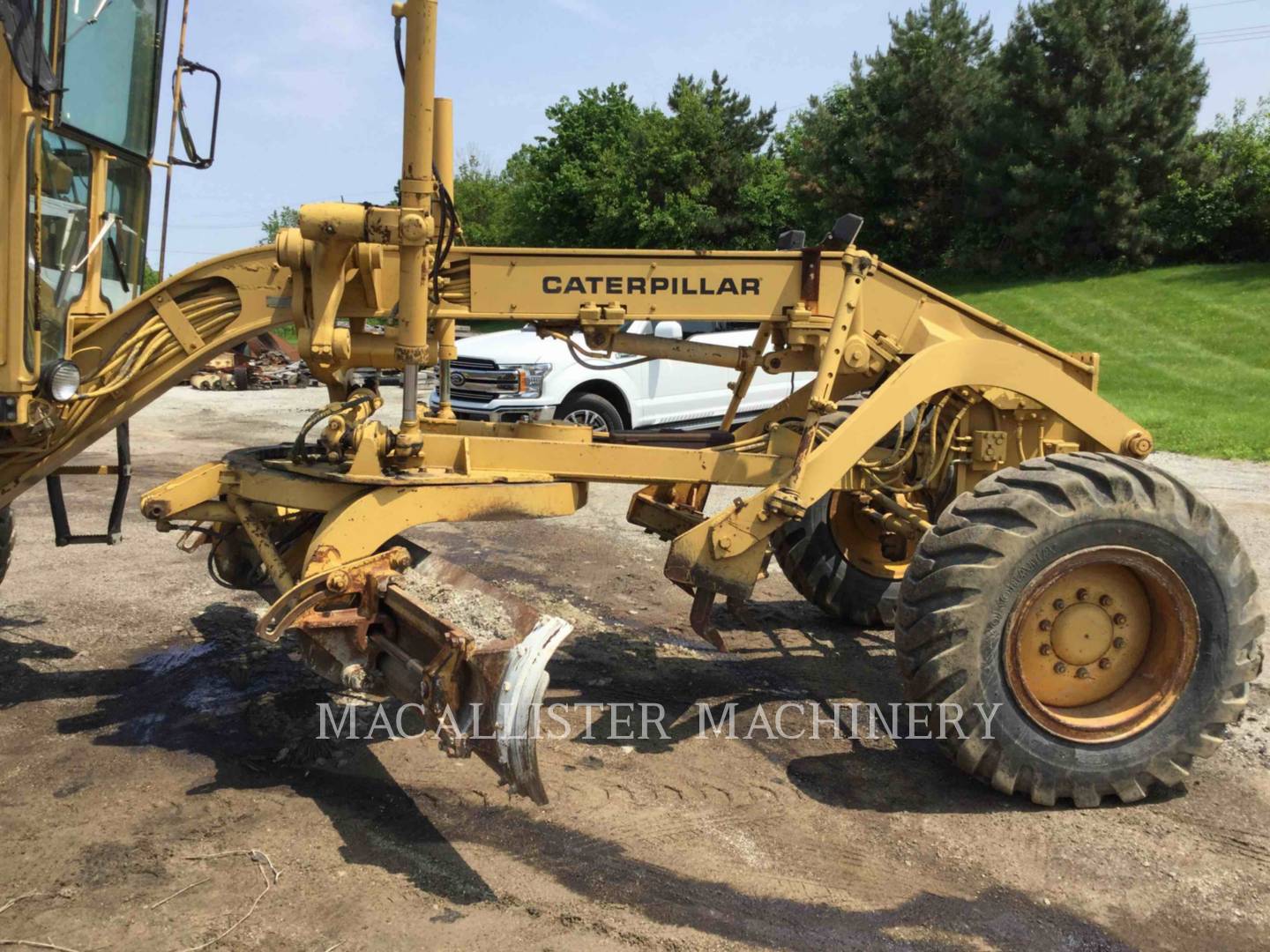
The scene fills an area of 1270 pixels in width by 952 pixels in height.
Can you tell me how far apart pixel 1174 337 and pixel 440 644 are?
22.7 metres

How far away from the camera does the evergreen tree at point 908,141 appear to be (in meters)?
33.1

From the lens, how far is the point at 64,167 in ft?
15.5

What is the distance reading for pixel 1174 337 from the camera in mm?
22672

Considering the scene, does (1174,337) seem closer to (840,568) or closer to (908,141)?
(908,141)

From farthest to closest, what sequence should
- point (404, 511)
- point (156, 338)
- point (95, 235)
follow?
point (95, 235)
point (156, 338)
point (404, 511)

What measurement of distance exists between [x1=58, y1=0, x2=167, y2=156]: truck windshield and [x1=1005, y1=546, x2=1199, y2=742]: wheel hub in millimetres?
4548

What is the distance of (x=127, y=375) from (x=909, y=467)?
372 centimetres

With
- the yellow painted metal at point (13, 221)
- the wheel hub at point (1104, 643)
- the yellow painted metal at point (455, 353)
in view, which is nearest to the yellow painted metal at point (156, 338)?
the yellow painted metal at point (455, 353)

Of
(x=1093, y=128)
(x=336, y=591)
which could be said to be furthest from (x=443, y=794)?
(x=1093, y=128)

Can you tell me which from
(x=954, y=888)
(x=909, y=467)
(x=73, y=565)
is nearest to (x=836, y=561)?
(x=909, y=467)

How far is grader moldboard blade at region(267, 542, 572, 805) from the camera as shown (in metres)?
3.51

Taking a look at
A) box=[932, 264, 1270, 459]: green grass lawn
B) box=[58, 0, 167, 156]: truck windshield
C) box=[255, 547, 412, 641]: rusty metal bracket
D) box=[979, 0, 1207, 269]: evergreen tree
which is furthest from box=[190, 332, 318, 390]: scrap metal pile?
box=[979, 0, 1207, 269]: evergreen tree

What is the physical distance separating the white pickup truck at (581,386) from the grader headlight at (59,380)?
7185 millimetres

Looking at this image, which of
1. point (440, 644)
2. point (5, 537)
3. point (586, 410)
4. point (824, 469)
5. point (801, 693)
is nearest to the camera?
point (440, 644)
